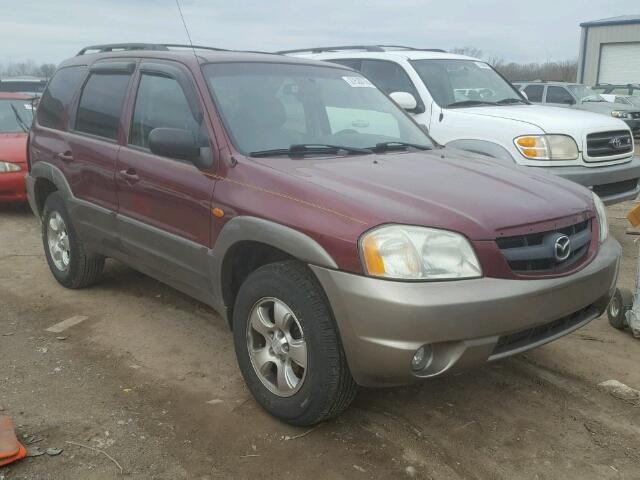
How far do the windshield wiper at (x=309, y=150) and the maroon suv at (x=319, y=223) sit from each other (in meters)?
0.01

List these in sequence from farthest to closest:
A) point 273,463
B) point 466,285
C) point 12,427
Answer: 1. point 12,427
2. point 273,463
3. point 466,285

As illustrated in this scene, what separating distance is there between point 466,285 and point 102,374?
2.24 meters

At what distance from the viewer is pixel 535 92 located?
17547 mm

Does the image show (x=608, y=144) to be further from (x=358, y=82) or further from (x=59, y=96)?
(x=59, y=96)

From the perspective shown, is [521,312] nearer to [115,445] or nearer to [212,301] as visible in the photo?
[212,301]

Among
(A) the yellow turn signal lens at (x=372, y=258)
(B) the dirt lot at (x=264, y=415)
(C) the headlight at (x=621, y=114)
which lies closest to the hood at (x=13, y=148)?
(B) the dirt lot at (x=264, y=415)

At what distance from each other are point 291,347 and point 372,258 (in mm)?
651

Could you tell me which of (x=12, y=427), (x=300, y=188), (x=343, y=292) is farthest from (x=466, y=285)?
(x=12, y=427)

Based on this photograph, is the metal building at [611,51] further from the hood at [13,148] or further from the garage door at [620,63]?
the hood at [13,148]

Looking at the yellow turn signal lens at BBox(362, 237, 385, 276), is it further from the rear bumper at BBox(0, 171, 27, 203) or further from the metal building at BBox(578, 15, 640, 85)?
the metal building at BBox(578, 15, 640, 85)

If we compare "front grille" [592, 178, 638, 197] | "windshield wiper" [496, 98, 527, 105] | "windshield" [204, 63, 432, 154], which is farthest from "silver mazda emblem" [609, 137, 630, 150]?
"windshield" [204, 63, 432, 154]

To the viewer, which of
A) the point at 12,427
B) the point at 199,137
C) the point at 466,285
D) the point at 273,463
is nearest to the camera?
the point at 466,285

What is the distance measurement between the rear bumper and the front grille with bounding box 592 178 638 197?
6.56 metres

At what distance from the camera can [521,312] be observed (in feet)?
9.23
